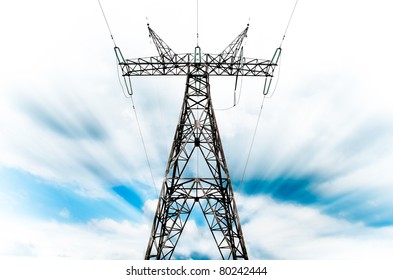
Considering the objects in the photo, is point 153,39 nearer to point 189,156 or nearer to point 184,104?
point 184,104

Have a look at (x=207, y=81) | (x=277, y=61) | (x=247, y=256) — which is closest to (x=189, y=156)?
(x=207, y=81)

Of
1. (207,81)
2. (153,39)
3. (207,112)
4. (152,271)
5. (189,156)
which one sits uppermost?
(153,39)

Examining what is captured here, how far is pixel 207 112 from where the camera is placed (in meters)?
15.9

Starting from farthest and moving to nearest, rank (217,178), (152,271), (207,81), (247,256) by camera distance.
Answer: (207,81), (217,178), (247,256), (152,271)

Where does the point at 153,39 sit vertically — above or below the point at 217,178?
above

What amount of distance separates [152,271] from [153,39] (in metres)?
13.6

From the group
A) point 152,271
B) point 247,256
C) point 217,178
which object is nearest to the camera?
point 152,271

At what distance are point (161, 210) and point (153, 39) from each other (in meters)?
10.9

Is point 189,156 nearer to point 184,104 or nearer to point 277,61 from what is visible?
point 184,104

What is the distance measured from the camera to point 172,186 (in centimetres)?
1533

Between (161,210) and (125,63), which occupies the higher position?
(125,63)

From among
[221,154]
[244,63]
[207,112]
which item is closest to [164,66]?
[207,112]

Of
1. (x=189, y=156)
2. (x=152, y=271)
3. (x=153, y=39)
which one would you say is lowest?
(x=152, y=271)

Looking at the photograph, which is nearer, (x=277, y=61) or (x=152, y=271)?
(x=152, y=271)
